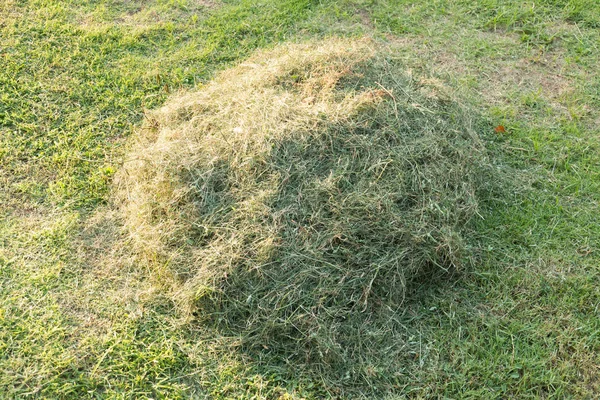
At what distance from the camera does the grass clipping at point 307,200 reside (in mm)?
2980

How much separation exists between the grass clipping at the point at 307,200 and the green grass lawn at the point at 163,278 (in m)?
0.18

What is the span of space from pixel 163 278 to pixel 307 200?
34.0 inches

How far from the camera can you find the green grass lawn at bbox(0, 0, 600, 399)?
2.86 metres

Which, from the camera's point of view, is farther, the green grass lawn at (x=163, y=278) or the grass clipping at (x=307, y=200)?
the grass clipping at (x=307, y=200)

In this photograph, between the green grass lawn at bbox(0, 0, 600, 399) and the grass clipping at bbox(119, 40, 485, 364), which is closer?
the green grass lawn at bbox(0, 0, 600, 399)

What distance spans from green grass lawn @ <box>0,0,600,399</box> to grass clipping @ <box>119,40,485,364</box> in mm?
183

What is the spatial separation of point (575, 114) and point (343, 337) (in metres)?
2.56

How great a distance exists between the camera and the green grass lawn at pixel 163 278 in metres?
2.86

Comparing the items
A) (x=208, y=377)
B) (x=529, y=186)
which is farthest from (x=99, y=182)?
(x=529, y=186)

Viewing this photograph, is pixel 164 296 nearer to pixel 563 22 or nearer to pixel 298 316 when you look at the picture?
pixel 298 316

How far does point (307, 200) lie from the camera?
3.19 meters

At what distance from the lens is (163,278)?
3168mm

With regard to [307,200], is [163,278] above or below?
below

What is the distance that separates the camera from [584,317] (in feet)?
10.2
